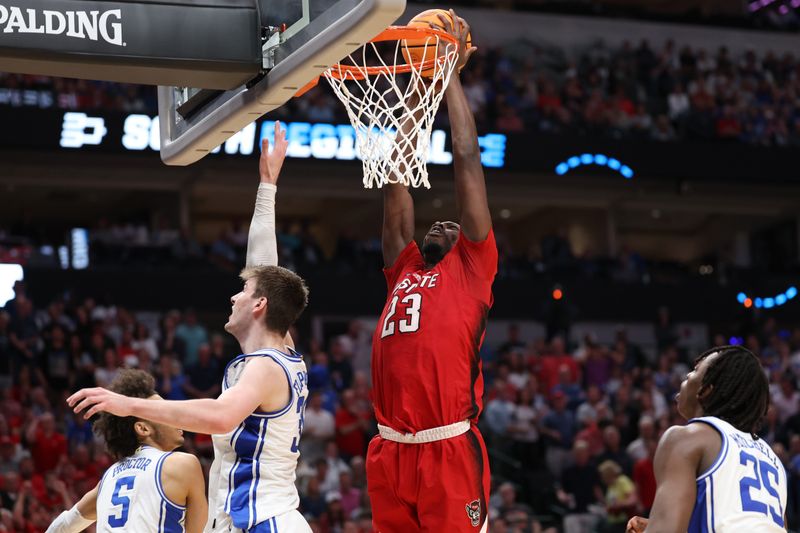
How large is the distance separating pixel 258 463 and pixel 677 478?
59.5 inches

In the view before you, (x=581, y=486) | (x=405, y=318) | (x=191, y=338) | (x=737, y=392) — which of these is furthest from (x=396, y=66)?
(x=191, y=338)

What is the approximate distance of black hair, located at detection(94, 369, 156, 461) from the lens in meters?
4.72

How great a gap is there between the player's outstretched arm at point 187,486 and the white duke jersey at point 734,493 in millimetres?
1985

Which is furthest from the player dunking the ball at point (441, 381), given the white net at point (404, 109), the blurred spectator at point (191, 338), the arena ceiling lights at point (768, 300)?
the arena ceiling lights at point (768, 300)

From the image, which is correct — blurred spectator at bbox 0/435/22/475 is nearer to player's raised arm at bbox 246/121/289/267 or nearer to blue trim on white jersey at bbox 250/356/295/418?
player's raised arm at bbox 246/121/289/267

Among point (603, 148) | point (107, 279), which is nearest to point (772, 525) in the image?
point (107, 279)

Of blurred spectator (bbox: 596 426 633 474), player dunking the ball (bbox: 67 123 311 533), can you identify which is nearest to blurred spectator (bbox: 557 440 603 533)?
blurred spectator (bbox: 596 426 633 474)

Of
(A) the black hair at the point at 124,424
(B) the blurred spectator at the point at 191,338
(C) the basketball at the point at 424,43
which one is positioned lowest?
(A) the black hair at the point at 124,424

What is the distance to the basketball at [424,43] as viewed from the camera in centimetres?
515

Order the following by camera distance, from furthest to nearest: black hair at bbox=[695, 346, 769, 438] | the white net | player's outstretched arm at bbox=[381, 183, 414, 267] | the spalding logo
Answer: player's outstretched arm at bbox=[381, 183, 414, 267]
the white net
the spalding logo
black hair at bbox=[695, 346, 769, 438]

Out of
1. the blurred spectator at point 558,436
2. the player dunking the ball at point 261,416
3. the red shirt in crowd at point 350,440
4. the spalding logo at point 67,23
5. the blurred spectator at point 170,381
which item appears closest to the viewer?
the player dunking the ball at point 261,416

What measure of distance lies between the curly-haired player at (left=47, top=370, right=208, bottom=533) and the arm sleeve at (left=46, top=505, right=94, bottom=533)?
0.10 meters

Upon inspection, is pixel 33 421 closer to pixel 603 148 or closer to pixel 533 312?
pixel 533 312

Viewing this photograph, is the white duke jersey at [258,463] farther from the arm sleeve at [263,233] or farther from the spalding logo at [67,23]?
the spalding logo at [67,23]
